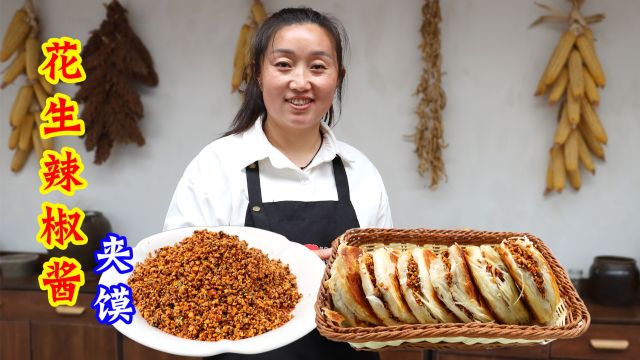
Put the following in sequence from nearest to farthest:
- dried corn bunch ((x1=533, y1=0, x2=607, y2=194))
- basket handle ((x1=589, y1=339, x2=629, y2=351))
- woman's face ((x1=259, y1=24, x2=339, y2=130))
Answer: woman's face ((x1=259, y1=24, x2=339, y2=130)) < basket handle ((x1=589, y1=339, x2=629, y2=351)) < dried corn bunch ((x1=533, y1=0, x2=607, y2=194))

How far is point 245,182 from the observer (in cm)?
162

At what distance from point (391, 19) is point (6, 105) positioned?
7.84ft

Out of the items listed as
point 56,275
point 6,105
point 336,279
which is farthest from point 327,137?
point 6,105

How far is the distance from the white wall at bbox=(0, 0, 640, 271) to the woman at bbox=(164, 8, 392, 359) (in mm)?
1238

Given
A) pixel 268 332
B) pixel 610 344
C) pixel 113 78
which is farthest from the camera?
pixel 113 78

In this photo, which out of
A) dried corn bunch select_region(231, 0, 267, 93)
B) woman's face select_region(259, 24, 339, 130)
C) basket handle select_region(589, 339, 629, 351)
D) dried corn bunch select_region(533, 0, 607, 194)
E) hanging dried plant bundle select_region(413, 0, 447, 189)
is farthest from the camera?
dried corn bunch select_region(231, 0, 267, 93)

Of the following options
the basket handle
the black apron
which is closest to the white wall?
the basket handle

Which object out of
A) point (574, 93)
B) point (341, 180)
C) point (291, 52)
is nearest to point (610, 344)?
point (574, 93)

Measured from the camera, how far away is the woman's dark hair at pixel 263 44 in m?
1.58

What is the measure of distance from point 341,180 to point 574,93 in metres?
1.52

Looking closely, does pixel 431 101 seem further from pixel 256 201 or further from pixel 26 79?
pixel 26 79

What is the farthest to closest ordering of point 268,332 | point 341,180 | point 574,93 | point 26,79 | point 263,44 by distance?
point 26,79
point 574,93
point 341,180
point 263,44
point 268,332

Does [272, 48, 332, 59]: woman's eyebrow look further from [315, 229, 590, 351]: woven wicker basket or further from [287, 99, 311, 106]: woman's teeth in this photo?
[315, 229, 590, 351]: woven wicker basket

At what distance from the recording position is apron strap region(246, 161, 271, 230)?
5.25 feet
